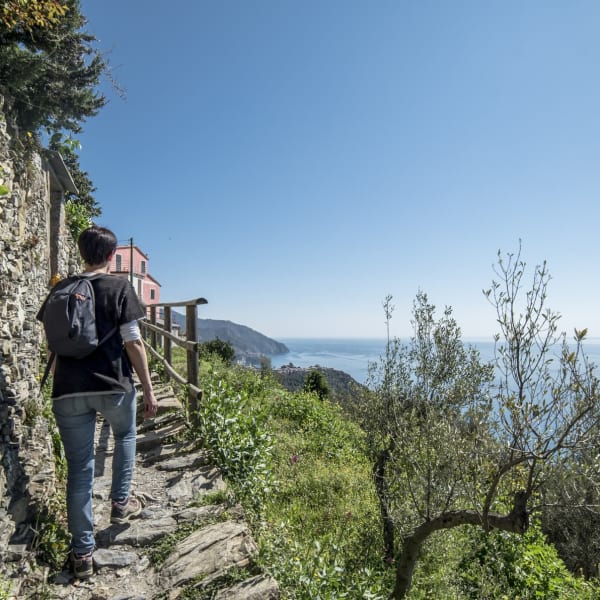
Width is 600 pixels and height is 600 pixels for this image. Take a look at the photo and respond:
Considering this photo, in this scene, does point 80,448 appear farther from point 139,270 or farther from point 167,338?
point 139,270

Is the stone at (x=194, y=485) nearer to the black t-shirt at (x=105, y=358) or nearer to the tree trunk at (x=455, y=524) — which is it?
the black t-shirt at (x=105, y=358)

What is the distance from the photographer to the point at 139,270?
38.5 meters

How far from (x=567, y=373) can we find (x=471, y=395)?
209 cm

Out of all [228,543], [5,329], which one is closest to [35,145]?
[5,329]

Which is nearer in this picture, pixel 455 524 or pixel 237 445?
pixel 237 445

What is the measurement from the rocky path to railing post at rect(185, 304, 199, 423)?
79 centimetres

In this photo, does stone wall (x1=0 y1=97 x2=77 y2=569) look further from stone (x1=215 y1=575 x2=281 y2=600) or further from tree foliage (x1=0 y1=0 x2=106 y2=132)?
tree foliage (x1=0 y1=0 x2=106 y2=132)

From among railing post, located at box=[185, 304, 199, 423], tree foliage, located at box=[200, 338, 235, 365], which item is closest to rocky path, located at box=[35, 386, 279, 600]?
railing post, located at box=[185, 304, 199, 423]

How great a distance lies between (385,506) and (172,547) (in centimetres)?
464

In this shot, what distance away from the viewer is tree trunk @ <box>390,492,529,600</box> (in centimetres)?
414

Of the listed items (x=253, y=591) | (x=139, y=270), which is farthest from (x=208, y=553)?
(x=139, y=270)

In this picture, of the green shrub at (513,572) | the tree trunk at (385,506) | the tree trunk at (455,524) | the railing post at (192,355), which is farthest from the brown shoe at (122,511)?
the green shrub at (513,572)

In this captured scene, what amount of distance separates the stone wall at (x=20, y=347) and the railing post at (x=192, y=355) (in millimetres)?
1635

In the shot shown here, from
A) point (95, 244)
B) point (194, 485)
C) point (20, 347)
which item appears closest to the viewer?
point (95, 244)
